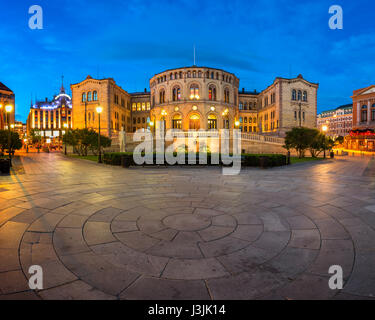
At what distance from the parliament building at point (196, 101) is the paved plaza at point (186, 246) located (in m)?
47.4

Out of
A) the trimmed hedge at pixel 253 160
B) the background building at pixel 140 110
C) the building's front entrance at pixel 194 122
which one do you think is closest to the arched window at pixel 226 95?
the building's front entrance at pixel 194 122

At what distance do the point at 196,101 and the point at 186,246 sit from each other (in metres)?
51.7

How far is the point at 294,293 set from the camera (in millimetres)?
2951

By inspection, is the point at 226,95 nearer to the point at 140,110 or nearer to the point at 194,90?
the point at 194,90

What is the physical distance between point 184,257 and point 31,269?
2.49 m

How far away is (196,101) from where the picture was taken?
53469mm

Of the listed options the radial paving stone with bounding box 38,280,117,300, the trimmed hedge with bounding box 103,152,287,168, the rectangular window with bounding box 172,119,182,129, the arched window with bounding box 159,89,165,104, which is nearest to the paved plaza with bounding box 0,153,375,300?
the radial paving stone with bounding box 38,280,117,300

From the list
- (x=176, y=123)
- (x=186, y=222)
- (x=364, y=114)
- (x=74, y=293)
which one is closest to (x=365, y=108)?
(x=364, y=114)

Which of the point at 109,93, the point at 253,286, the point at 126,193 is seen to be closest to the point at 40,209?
the point at 126,193

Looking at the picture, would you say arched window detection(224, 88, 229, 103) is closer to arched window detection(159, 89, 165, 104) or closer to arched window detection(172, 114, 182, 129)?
arched window detection(172, 114, 182, 129)

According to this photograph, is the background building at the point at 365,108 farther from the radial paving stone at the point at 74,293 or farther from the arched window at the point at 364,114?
the radial paving stone at the point at 74,293

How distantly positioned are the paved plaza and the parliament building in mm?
47446

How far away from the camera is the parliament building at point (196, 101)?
178ft

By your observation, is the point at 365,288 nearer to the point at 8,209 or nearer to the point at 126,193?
the point at 126,193
